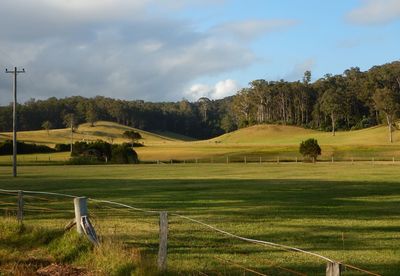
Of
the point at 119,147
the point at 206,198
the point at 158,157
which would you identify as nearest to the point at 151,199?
the point at 206,198

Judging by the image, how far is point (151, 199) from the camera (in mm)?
25609

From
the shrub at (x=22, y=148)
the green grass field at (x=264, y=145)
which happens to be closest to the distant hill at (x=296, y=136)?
the green grass field at (x=264, y=145)

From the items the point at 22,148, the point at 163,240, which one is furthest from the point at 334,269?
the point at 22,148

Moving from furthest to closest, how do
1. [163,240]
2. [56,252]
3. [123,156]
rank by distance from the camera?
[123,156] < [56,252] < [163,240]

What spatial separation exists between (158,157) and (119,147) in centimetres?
1052

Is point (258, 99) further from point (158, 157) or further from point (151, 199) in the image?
point (151, 199)

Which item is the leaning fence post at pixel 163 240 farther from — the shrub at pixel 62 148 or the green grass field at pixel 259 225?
the shrub at pixel 62 148

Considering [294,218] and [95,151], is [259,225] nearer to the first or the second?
[294,218]

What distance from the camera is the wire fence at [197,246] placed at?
10102 mm

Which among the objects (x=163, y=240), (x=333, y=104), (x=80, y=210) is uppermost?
(x=333, y=104)

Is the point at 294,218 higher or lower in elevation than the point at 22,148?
lower

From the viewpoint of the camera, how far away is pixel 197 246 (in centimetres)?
1304

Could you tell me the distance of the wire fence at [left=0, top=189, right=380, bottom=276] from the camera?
1010 cm

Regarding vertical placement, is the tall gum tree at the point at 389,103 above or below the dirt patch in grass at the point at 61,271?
above
